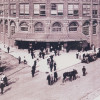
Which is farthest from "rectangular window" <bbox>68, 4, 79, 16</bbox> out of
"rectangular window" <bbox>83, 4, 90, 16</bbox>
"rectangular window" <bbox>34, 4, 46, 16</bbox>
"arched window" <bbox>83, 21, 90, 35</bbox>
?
"rectangular window" <bbox>34, 4, 46, 16</bbox>

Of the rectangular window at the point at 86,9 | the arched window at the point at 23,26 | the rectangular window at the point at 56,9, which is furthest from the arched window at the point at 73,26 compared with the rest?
the arched window at the point at 23,26

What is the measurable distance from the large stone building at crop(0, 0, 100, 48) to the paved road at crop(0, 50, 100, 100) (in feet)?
46.5

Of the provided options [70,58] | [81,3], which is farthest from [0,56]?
[81,3]

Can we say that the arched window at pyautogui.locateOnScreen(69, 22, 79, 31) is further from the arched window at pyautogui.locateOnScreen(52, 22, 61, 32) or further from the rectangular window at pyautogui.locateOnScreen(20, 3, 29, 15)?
the rectangular window at pyautogui.locateOnScreen(20, 3, 29, 15)

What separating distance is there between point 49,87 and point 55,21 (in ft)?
76.6

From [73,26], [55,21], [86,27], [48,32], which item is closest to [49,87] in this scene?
[48,32]

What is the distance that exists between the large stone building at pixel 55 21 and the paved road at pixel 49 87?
14.2 meters

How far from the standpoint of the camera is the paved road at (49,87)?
1006 inches

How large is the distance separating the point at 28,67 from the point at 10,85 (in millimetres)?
7663

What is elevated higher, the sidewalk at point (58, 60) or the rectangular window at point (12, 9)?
the rectangular window at point (12, 9)

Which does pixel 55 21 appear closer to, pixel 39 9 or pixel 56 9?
pixel 56 9

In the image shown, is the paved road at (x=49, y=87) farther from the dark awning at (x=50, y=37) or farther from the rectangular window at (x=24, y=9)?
the rectangular window at (x=24, y=9)

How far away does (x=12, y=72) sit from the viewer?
37062 millimetres

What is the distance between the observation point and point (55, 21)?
50.0 m
